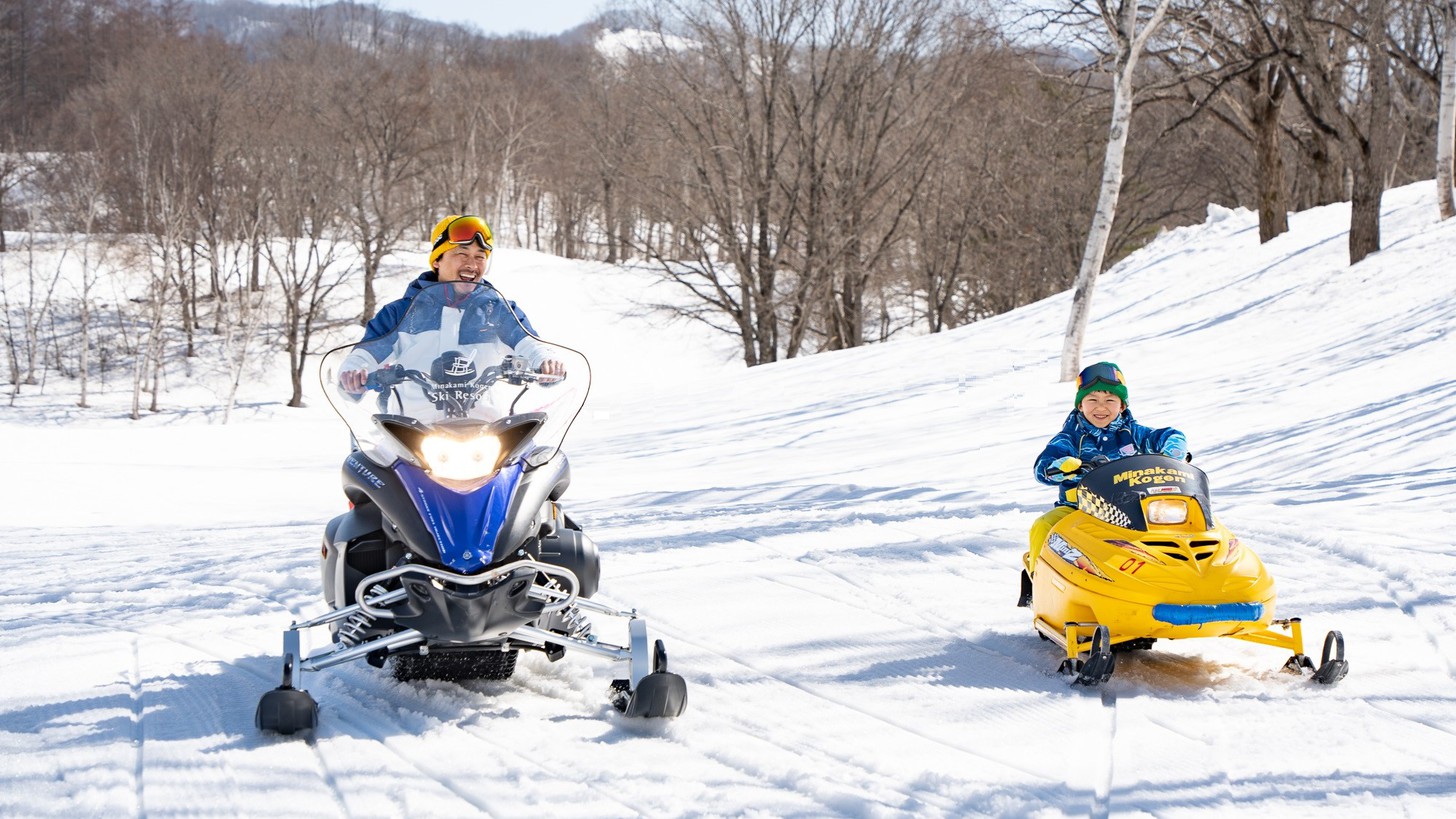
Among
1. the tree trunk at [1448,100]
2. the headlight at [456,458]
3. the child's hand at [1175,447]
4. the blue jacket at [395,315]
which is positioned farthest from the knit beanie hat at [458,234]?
the tree trunk at [1448,100]

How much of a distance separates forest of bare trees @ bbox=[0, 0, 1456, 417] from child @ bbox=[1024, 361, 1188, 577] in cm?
970

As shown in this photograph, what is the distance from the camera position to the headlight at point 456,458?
413 centimetres

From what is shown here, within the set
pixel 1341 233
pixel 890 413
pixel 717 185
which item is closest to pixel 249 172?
pixel 717 185

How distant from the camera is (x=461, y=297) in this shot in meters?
4.71

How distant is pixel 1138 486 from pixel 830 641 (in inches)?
62.9

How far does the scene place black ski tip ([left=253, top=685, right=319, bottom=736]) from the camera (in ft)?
13.5

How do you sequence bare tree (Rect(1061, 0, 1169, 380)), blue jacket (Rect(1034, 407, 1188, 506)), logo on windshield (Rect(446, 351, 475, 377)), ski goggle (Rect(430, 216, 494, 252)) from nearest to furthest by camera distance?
logo on windshield (Rect(446, 351, 475, 377)), ski goggle (Rect(430, 216, 494, 252)), blue jacket (Rect(1034, 407, 1188, 506)), bare tree (Rect(1061, 0, 1169, 380))

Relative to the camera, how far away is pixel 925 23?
3056 cm

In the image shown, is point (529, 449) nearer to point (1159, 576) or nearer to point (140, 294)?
point (1159, 576)

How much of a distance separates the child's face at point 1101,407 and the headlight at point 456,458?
123 inches

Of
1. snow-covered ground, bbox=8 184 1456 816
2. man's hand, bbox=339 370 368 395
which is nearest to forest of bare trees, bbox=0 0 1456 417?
snow-covered ground, bbox=8 184 1456 816

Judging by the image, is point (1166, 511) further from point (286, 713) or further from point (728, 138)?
point (728, 138)

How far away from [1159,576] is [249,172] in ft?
123

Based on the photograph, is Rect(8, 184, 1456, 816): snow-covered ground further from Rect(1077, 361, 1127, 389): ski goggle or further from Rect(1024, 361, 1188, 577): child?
Rect(1077, 361, 1127, 389): ski goggle
